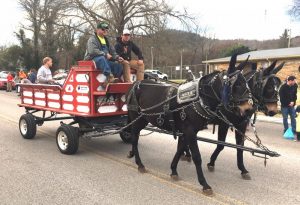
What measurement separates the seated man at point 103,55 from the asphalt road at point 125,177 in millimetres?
1745

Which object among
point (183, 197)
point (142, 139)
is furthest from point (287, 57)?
point (183, 197)

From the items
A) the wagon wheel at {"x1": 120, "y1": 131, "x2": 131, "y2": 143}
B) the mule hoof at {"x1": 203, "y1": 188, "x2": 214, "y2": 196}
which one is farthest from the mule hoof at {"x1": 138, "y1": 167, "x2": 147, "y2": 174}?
the wagon wheel at {"x1": 120, "y1": 131, "x2": 131, "y2": 143}

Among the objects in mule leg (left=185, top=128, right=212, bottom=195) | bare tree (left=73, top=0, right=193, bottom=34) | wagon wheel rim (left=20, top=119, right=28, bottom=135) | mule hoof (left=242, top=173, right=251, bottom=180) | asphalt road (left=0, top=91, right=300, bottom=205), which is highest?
bare tree (left=73, top=0, right=193, bottom=34)

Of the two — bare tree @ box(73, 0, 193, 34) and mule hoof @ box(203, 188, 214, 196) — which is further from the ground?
bare tree @ box(73, 0, 193, 34)

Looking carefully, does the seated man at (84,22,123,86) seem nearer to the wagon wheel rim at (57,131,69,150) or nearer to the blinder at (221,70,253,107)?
the wagon wheel rim at (57,131,69,150)

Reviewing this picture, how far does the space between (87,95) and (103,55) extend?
2.89 feet

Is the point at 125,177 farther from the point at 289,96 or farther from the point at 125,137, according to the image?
the point at 289,96

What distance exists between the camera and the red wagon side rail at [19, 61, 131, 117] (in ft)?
25.3

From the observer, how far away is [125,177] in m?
6.40

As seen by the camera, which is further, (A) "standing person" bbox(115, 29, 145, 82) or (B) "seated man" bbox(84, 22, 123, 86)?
(A) "standing person" bbox(115, 29, 145, 82)

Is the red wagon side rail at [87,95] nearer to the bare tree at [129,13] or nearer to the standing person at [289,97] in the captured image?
the standing person at [289,97]

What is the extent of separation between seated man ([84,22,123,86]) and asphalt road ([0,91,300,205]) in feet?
5.73

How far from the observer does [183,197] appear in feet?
17.7

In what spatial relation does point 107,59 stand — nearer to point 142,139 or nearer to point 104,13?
point 142,139
